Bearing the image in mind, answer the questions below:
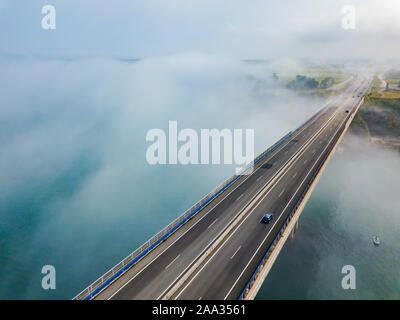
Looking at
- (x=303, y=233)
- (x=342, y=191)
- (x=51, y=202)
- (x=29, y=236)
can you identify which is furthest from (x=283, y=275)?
Answer: (x=51, y=202)

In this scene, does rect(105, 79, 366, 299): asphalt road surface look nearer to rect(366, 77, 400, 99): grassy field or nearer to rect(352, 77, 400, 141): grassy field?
rect(352, 77, 400, 141): grassy field

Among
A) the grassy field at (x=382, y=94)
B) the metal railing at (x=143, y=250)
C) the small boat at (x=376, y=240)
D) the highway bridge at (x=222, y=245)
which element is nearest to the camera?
the metal railing at (x=143, y=250)

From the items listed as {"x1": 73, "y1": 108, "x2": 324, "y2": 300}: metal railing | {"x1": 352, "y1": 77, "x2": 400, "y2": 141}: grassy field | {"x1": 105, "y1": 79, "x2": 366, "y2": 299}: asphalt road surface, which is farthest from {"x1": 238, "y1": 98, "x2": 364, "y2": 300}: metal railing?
{"x1": 352, "y1": 77, "x2": 400, "y2": 141}: grassy field

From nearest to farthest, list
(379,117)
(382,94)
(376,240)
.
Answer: (376,240) → (379,117) → (382,94)

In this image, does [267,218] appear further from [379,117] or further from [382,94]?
[382,94]

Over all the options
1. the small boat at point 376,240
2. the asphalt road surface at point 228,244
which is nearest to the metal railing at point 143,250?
the asphalt road surface at point 228,244

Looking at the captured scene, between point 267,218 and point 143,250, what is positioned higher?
point 267,218

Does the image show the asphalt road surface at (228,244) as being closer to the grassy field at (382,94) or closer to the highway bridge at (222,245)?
the highway bridge at (222,245)

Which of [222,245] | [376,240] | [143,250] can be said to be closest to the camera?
[143,250]

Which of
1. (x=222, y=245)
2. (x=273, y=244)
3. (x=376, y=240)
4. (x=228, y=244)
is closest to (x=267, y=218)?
(x=273, y=244)
